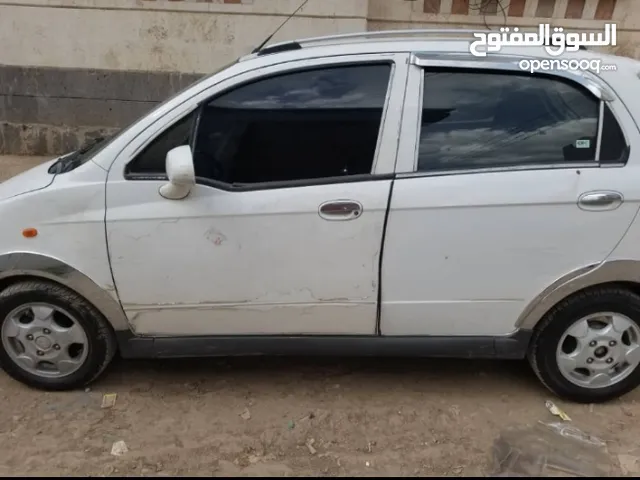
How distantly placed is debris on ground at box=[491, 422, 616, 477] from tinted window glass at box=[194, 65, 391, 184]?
1520 millimetres

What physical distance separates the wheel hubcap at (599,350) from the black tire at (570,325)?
28mm

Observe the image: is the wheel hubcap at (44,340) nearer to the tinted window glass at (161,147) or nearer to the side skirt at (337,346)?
the side skirt at (337,346)

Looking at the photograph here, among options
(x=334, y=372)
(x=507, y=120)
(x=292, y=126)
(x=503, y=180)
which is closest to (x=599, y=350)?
(x=503, y=180)

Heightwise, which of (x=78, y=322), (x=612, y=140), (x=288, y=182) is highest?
(x=612, y=140)

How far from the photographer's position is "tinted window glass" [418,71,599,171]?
274 cm

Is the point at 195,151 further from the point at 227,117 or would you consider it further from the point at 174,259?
the point at 174,259

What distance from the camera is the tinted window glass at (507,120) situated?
274cm

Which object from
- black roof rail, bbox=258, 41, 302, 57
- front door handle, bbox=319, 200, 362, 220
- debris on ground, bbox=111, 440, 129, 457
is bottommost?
debris on ground, bbox=111, 440, 129, 457

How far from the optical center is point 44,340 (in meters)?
3.02

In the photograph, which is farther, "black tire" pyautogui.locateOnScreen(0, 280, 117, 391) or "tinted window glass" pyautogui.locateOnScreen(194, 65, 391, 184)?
"black tire" pyautogui.locateOnScreen(0, 280, 117, 391)

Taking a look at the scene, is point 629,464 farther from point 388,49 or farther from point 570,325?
point 388,49

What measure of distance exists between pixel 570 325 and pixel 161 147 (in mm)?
2212

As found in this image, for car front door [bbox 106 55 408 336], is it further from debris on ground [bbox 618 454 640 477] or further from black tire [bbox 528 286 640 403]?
debris on ground [bbox 618 454 640 477]

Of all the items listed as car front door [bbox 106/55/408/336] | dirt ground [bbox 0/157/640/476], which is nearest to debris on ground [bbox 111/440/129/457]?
dirt ground [bbox 0/157/640/476]
